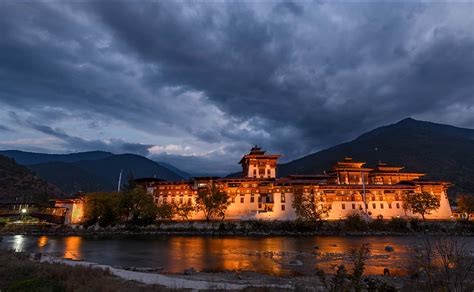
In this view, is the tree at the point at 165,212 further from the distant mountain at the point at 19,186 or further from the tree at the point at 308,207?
the distant mountain at the point at 19,186

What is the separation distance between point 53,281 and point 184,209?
197 feet

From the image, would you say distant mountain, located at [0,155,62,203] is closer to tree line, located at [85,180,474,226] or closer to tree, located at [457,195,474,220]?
tree line, located at [85,180,474,226]

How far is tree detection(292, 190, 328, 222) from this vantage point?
65562 mm

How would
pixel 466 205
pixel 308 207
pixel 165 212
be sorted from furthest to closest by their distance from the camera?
pixel 466 205 < pixel 165 212 < pixel 308 207

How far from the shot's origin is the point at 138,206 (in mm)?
71312

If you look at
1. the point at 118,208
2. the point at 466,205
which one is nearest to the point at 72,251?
the point at 118,208

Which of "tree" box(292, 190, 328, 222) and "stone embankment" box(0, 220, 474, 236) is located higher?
"tree" box(292, 190, 328, 222)

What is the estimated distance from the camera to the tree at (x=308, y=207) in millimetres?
65562

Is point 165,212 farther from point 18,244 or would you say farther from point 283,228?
point 18,244

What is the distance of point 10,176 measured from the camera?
110 meters

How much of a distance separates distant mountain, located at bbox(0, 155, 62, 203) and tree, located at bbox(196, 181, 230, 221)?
6070 cm

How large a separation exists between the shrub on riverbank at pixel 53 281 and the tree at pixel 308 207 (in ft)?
179

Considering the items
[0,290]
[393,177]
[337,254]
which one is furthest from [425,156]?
[0,290]

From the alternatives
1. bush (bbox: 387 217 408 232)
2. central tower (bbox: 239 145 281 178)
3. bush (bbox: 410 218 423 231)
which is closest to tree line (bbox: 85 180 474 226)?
bush (bbox: 410 218 423 231)
